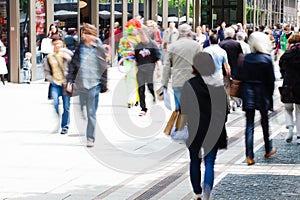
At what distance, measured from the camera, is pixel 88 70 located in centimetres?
1195

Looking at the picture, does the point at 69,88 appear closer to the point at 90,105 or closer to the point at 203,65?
the point at 90,105

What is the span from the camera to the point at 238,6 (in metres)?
58.8

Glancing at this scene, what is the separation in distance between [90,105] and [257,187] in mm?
4013

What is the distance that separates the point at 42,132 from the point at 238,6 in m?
47.0

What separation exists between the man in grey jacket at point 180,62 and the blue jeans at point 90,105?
1.14 m

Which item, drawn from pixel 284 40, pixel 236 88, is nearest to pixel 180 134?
pixel 236 88

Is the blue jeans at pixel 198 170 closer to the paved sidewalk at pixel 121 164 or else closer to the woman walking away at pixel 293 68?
the paved sidewalk at pixel 121 164

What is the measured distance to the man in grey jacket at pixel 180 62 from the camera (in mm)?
12125

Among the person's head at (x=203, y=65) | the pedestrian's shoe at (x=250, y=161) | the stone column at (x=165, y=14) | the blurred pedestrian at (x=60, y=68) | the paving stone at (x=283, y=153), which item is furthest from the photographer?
the stone column at (x=165, y=14)

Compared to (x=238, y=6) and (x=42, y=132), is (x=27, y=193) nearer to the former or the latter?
(x=42, y=132)

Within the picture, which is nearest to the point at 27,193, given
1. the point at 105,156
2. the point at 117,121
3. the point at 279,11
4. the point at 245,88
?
the point at 105,156

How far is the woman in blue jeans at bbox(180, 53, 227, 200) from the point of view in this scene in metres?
7.88

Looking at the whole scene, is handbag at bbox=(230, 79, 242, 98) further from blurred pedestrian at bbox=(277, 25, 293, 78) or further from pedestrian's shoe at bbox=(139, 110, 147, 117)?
blurred pedestrian at bbox=(277, 25, 293, 78)

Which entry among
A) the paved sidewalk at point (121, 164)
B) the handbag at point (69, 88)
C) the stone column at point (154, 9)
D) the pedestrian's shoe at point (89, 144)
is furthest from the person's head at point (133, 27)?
the stone column at point (154, 9)
